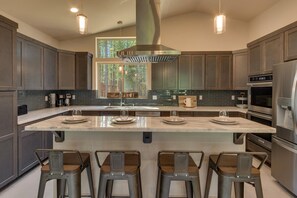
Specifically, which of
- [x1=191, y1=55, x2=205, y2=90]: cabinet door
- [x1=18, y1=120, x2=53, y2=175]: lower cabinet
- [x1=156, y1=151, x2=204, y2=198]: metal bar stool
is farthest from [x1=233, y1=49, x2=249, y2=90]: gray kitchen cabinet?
[x1=18, y1=120, x2=53, y2=175]: lower cabinet

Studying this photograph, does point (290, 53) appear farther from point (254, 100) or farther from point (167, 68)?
point (167, 68)

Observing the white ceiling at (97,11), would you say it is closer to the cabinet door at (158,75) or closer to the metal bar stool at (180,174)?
the cabinet door at (158,75)

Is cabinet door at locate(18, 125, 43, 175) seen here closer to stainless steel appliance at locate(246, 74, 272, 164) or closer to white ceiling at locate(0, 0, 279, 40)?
white ceiling at locate(0, 0, 279, 40)

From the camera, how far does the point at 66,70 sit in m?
4.96

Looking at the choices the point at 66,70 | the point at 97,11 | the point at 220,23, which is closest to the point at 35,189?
the point at 66,70

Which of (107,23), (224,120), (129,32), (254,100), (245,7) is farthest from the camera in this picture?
(129,32)

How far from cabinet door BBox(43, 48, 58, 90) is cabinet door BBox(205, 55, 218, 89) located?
12.0ft

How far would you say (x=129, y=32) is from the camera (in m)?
5.39

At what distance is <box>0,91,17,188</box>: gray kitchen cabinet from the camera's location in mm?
2650

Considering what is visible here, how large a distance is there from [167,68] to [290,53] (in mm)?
2653

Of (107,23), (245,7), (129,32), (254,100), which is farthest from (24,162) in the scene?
(245,7)

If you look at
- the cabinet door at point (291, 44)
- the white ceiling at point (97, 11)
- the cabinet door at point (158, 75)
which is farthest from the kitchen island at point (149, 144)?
the cabinet door at point (158, 75)

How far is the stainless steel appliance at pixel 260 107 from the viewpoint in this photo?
11.0 ft

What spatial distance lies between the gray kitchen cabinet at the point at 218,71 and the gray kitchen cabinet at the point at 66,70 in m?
3.35
